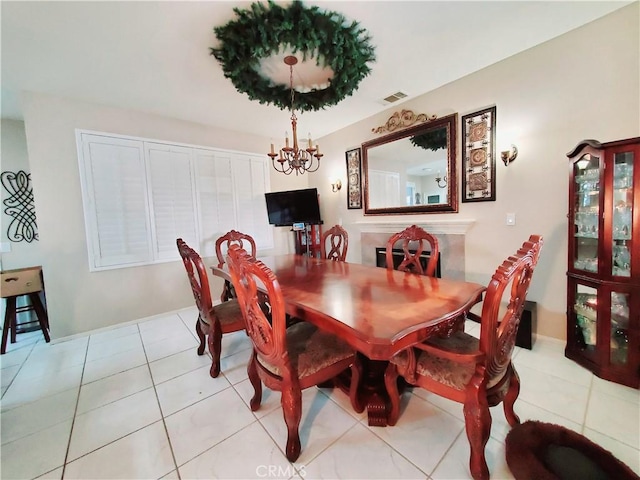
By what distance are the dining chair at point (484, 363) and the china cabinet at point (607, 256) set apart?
112cm

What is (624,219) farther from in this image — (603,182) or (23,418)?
(23,418)

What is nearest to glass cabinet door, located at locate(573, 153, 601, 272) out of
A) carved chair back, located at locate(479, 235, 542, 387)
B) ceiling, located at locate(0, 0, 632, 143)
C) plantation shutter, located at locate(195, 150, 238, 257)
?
ceiling, located at locate(0, 0, 632, 143)

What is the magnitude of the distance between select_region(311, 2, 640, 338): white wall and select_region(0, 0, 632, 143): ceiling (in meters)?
0.15

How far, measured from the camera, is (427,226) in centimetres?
312

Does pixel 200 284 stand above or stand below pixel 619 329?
above

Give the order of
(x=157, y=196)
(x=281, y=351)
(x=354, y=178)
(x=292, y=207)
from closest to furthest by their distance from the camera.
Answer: (x=281, y=351) < (x=157, y=196) < (x=354, y=178) < (x=292, y=207)

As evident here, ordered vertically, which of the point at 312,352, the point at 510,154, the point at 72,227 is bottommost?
the point at 312,352

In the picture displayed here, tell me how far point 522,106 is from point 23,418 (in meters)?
4.54

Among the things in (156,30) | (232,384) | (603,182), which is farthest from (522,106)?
(232,384)

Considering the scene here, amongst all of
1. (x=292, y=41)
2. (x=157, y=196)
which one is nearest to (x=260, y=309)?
(x=292, y=41)

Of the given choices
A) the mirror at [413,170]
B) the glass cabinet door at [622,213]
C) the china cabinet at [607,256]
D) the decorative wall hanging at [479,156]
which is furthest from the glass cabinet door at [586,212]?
the mirror at [413,170]

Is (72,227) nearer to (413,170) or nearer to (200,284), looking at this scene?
(200,284)

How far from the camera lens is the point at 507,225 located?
8.26 ft

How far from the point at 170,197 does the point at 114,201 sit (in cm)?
59
